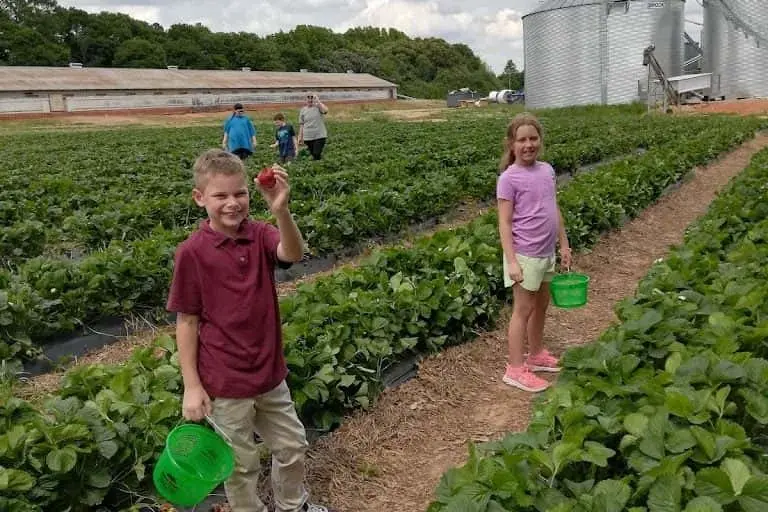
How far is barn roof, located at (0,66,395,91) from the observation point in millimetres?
47375

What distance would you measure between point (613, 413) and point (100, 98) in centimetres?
5225

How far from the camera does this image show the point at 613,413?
2.53m

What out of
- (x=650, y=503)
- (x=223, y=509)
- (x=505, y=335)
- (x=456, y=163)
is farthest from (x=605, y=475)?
(x=456, y=163)

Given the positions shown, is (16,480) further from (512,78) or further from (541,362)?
(512,78)

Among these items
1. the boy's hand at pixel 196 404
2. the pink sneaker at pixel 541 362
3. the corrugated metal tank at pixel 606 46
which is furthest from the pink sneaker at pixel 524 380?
the corrugated metal tank at pixel 606 46

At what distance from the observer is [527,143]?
4340 millimetres

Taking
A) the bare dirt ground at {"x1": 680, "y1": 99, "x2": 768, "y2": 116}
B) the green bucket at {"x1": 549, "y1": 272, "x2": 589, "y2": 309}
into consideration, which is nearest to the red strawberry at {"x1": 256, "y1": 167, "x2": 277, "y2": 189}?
the green bucket at {"x1": 549, "y1": 272, "x2": 589, "y2": 309}

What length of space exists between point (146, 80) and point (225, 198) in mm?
55320

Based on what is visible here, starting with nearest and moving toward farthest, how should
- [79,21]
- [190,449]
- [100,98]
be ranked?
[190,449] → [100,98] → [79,21]

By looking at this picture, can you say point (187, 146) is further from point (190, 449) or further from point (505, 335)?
point (190, 449)

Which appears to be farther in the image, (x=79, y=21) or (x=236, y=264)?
(x=79, y=21)

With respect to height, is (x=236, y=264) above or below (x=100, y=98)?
below

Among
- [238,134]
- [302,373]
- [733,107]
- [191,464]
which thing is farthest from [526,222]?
[733,107]

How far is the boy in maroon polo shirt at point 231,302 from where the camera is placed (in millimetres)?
2799
